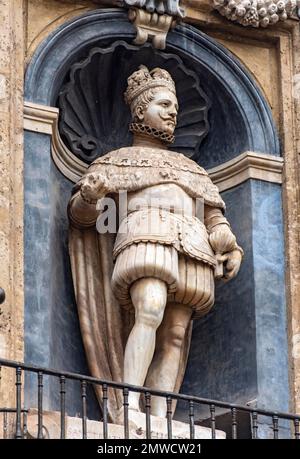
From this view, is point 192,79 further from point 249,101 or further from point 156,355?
point 156,355

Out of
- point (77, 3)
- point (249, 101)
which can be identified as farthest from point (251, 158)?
point (77, 3)

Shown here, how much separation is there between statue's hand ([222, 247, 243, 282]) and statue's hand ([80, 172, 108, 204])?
2.73 feet

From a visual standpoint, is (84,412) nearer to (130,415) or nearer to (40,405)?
(40,405)

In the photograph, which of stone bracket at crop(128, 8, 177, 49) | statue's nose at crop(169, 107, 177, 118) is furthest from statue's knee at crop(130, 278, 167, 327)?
stone bracket at crop(128, 8, 177, 49)

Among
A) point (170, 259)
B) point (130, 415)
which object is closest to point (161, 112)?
point (170, 259)

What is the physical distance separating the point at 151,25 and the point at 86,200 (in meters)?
1.42

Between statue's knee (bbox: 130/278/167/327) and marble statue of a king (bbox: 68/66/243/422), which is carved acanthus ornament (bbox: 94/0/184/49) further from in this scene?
statue's knee (bbox: 130/278/167/327)

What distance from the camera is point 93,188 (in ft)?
51.9

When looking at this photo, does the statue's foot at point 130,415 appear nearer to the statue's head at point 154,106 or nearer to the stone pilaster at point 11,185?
the stone pilaster at point 11,185

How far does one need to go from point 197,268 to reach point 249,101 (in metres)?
1.47

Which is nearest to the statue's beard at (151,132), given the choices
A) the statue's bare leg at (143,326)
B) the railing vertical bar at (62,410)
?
the statue's bare leg at (143,326)

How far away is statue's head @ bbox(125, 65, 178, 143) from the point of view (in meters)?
16.4

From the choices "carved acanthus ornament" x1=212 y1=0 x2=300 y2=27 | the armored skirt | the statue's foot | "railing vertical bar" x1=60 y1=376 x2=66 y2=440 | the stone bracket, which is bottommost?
"railing vertical bar" x1=60 y1=376 x2=66 y2=440

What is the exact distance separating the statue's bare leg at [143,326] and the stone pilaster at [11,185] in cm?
70
